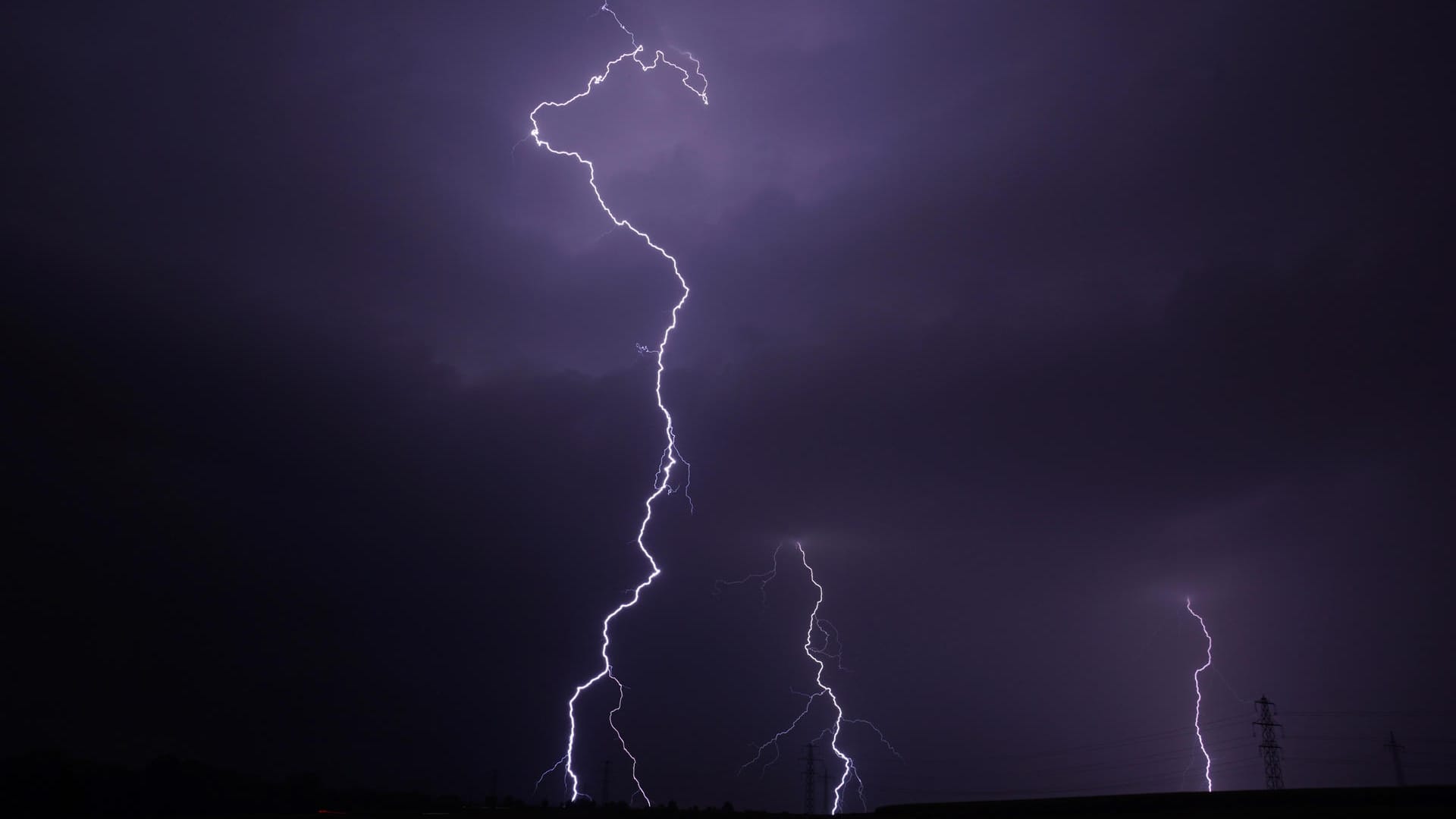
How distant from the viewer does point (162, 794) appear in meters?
34.0

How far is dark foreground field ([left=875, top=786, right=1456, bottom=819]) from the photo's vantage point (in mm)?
17172

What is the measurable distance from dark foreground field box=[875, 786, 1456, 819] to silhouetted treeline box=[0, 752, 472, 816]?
1713 centimetres

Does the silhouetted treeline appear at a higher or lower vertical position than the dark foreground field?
lower

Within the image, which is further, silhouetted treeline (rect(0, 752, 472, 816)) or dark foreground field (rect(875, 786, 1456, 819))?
silhouetted treeline (rect(0, 752, 472, 816))

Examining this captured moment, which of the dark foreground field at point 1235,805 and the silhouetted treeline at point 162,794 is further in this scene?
the silhouetted treeline at point 162,794

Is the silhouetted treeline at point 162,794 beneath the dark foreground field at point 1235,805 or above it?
beneath

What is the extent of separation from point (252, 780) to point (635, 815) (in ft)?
73.2

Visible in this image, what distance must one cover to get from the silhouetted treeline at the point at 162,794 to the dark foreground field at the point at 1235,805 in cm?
1713

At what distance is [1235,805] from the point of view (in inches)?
746

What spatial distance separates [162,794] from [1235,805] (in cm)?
3611

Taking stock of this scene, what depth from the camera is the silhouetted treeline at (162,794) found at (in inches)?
1191

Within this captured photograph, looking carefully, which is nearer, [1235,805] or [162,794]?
[1235,805]

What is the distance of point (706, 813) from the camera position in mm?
26047

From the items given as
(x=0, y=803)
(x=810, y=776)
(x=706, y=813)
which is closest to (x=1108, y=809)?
(x=706, y=813)
